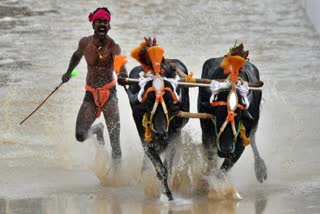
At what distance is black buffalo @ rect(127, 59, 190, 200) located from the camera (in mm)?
11539

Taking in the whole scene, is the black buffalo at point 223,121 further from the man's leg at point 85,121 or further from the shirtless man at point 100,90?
the man's leg at point 85,121

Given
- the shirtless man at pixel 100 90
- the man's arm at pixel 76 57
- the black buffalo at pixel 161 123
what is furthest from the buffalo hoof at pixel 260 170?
the man's arm at pixel 76 57

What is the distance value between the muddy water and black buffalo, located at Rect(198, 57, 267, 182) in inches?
7.9

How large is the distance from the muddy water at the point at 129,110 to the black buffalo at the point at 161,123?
0.95 ft

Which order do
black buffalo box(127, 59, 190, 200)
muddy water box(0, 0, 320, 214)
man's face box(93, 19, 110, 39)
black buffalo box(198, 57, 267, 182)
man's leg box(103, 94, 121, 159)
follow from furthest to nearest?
1. man's leg box(103, 94, 121, 159)
2. man's face box(93, 19, 110, 39)
3. muddy water box(0, 0, 320, 214)
4. black buffalo box(198, 57, 267, 182)
5. black buffalo box(127, 59, 190, 200)

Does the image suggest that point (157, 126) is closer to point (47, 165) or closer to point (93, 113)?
point (93, 113)

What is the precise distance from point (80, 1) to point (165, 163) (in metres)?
15.7

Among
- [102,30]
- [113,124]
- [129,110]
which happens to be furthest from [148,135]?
[129,110]

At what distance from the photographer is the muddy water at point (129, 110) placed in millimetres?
12008

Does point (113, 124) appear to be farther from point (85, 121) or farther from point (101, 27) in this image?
point (101, 27)

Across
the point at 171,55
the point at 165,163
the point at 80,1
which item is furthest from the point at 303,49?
the point at 165,163

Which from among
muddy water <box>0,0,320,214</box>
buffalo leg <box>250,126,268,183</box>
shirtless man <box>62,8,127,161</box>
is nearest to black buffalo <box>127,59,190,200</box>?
muddy water <box>0,0,320,214</box>

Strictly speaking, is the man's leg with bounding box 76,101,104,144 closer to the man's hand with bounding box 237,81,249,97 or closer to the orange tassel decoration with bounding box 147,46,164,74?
the orange tassel decoration with bounding box 147,46,164,74

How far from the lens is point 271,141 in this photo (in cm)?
1504
